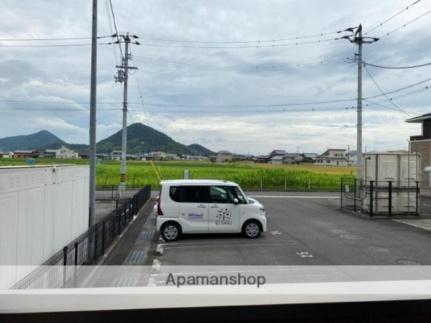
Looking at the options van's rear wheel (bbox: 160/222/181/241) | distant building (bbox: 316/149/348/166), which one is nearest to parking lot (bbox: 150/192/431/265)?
van's rear wheel (bbox: 160/222/181/241)

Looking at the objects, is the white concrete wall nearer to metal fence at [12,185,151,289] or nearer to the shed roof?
metal fence at [12,185,151,289]

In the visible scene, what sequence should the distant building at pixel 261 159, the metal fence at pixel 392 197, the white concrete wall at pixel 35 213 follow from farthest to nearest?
the distant building at pixel 261 159 → the metal fence at pixel 392 197 → the white concrete wall at pixel 35 213

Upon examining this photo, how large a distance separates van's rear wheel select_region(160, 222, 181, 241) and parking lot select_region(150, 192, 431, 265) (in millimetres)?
217

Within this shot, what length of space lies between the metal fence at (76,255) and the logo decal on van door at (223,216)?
281 cm

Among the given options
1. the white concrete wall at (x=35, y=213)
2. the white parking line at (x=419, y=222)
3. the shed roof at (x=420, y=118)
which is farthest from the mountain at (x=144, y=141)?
the white concrete wall at (x=35, y=213)

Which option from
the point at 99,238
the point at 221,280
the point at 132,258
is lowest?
the point at 132,258

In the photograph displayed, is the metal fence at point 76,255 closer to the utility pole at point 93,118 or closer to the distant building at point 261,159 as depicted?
the utility pole at point 93,118

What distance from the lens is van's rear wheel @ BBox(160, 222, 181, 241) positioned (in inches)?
482

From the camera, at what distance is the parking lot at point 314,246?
989cm

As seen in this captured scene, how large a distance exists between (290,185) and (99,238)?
33.6 metres

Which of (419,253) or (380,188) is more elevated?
(380,188)

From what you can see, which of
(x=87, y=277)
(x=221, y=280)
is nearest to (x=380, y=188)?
(x=87, y=277)

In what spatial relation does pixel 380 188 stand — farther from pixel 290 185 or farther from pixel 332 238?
pixel 290 185

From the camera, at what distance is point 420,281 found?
155cm
